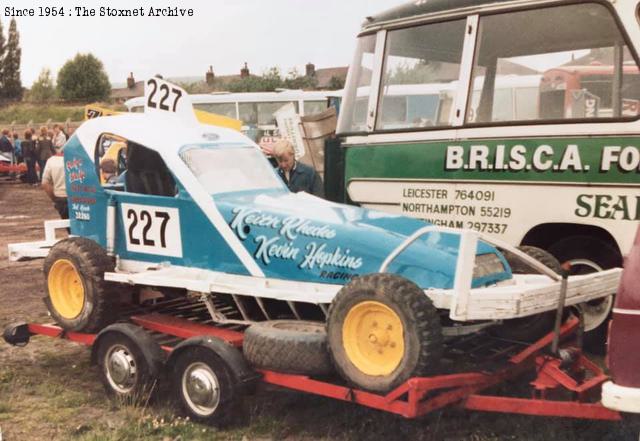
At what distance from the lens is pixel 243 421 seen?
4816 mm

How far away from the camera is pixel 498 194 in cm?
569

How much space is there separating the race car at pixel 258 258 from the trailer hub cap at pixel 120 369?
36cm

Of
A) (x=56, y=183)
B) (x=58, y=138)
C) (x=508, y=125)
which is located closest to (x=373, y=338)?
(x=508, y=125)

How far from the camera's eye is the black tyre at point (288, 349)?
4.37m

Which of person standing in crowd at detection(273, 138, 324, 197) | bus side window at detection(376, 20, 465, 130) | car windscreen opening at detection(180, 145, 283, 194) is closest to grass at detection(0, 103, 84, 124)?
person standing in crowd at detection(273, 138, 324, 197)

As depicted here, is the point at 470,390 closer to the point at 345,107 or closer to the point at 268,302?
the point at 268,302

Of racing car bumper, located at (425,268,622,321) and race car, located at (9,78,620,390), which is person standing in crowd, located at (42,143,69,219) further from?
racing car bumper, located at (425,268,622,321)

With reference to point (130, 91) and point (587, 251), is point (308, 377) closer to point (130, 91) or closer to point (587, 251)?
point (587, 251)

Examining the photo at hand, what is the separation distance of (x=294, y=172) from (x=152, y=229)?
1.75m

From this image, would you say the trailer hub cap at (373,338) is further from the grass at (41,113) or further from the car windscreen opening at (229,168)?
the grass at (41,113)

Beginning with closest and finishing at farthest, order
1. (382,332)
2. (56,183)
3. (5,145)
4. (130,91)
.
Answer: (382,332)
(56,183)
(5,145)
(130,91)

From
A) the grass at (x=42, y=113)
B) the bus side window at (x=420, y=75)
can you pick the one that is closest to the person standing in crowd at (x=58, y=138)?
the grass at (x=42, y=113)

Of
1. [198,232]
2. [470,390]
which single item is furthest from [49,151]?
[470,390]

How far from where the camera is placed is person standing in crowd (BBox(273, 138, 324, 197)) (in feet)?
22.5
